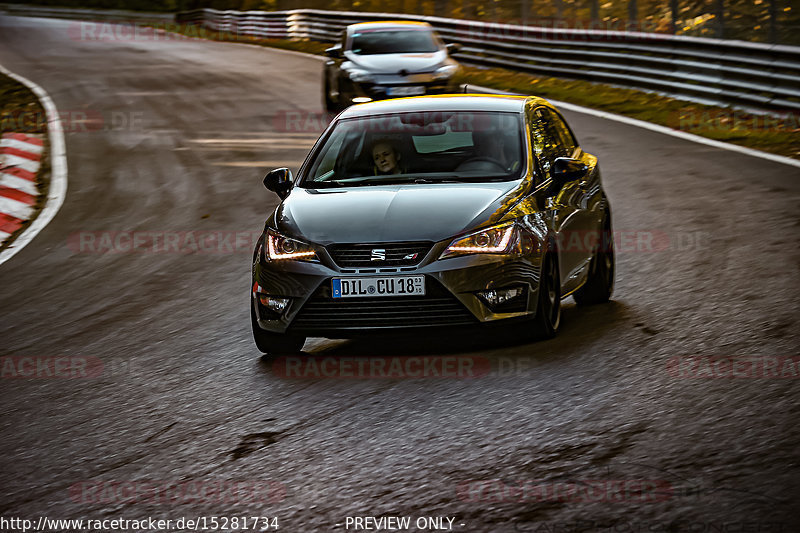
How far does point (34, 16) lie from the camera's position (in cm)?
6756

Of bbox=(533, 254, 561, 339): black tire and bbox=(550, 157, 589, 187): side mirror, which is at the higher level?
bbox=(550, 157, 589, 187): side mirror

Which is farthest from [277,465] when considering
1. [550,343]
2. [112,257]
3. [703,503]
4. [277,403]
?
[112,257]

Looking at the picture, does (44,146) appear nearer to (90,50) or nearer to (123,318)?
(123,318)

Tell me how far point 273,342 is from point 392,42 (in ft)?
49.6

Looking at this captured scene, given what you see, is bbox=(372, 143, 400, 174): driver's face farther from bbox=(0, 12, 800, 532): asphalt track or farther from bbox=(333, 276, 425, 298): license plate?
bbox=(333, 276, 425, 298): license plate

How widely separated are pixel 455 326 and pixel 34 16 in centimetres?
6507

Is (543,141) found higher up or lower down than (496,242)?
higher up

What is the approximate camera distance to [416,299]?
23.2 ft

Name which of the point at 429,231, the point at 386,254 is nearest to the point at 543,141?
the point at 429,231

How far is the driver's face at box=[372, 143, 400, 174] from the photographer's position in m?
→ 8.30

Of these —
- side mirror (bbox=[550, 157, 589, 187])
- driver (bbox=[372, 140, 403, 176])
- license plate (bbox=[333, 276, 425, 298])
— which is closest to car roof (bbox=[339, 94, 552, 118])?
driver (bbox=[372, 140, 403, 176])

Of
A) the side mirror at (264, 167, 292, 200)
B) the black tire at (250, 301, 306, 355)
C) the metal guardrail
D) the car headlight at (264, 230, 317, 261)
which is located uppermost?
the side mirror at (264, 167, 292, 200)

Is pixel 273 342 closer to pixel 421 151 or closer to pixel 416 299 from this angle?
pixel 416 299

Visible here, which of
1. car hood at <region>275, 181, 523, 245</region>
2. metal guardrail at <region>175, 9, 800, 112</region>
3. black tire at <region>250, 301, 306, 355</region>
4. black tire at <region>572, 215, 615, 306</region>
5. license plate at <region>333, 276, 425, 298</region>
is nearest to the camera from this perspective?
license plate at <region>333, 276, 425, 298</region>
